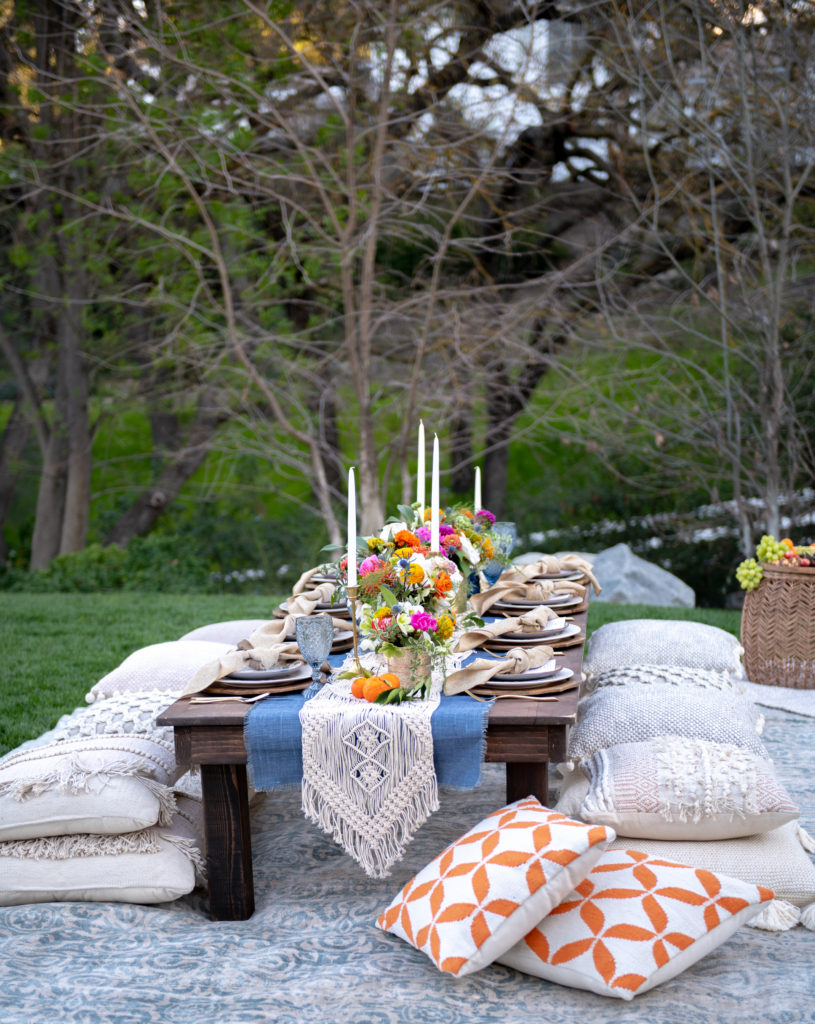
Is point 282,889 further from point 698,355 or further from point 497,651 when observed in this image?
point 698,355

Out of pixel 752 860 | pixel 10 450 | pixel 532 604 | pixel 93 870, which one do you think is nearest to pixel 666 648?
pixel 532 604

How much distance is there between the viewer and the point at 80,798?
2498mm

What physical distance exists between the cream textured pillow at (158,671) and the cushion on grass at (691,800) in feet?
4.64

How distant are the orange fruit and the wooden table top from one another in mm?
253

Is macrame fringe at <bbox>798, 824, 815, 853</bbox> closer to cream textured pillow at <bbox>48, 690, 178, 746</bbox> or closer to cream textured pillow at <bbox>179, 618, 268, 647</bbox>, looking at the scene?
cream textured pillow at <bbox>48, 690, 178, 746</bbox>

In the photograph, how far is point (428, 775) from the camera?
2.26 m

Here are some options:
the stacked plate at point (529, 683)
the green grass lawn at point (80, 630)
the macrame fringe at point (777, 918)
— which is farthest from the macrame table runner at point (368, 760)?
the green grass lawn at point (80, 630)

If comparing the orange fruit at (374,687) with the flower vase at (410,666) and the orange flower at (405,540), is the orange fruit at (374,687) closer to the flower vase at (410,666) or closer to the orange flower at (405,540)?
the flower vase at (410,666)

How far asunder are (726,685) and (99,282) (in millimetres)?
7683

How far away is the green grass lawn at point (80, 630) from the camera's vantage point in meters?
4.71

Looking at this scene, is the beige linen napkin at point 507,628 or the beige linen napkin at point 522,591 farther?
the beige linen napkin at point 522,591

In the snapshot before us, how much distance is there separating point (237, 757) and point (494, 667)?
2.13 ft

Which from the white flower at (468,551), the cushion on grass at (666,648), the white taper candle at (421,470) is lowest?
the cushion on grass at (666,648)

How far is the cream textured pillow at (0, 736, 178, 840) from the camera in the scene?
2492 millimetres
